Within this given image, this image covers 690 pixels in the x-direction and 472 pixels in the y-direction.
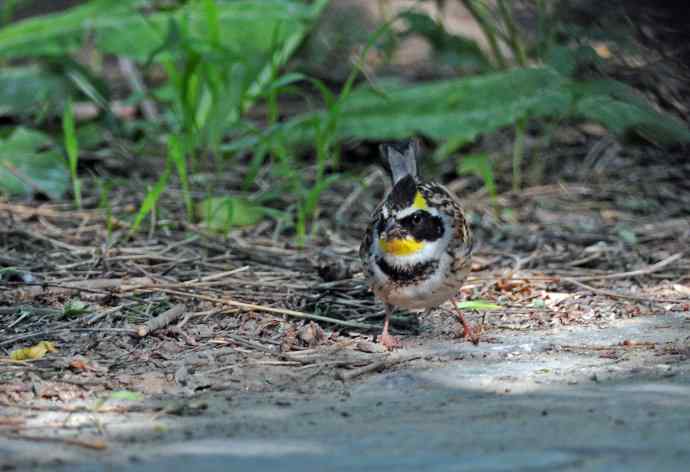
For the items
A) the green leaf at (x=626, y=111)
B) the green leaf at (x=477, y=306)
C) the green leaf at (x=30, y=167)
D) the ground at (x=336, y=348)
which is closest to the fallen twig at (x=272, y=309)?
the ground at (x=336, y=348)

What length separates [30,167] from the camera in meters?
6.45

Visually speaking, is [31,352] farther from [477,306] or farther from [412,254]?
[477,306]

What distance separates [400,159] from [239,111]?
125 centimetres

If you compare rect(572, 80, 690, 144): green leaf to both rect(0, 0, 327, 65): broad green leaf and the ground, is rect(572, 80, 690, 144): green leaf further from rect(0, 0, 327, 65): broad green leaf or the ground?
rect(0, 0, 327, 65): broad green leaf

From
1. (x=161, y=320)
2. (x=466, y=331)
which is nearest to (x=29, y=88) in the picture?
(x=161, y=320)

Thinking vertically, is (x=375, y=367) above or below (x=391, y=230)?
below

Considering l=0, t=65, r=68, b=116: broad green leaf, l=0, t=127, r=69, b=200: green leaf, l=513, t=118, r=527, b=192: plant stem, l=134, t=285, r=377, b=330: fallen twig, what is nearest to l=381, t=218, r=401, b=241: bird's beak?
l=134, t=285, r=377, b=330: fallen twig

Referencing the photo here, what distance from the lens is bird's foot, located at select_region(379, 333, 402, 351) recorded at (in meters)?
4.21

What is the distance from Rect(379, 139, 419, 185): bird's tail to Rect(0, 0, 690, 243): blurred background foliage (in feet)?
1.71

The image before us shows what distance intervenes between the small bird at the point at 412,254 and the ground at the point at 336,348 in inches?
7.9

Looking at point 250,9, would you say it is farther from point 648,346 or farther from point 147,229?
point 648,346

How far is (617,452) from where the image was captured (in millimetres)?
2713

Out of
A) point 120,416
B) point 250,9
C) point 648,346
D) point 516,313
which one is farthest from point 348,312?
point 250,9

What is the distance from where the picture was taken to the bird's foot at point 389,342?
4.21 m
